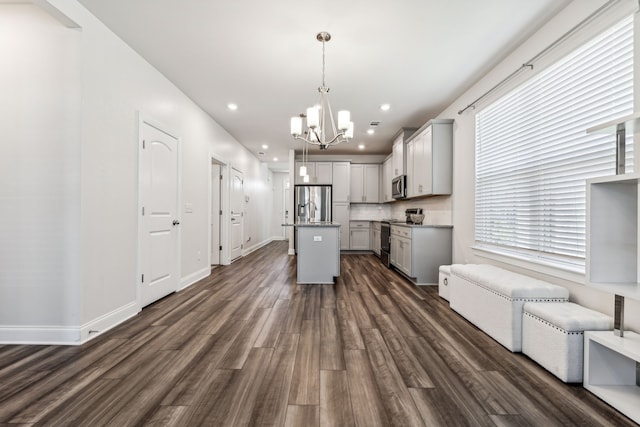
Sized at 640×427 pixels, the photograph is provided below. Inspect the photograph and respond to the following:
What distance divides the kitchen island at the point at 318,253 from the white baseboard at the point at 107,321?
82.3 inches

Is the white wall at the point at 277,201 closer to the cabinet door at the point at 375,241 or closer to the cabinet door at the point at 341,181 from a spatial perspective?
the cabinet door at the point at 341,181

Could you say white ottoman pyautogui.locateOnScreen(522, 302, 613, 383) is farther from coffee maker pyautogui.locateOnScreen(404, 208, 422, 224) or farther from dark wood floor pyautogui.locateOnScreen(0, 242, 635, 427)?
coffee maker pyautogui.locateOnScreen(404, 208, 422, 224)

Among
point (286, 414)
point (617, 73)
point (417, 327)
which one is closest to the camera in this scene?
point (286, 414)

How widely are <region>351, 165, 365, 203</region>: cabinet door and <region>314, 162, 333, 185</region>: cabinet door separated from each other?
65 cm

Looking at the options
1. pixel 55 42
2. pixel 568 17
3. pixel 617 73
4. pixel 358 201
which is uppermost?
pixel 568 17

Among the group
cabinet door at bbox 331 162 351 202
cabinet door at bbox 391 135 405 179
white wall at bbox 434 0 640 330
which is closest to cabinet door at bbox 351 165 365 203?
cabinet door at bbox 331 162 351 202

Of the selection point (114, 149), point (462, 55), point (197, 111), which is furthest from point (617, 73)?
point (197, 111)

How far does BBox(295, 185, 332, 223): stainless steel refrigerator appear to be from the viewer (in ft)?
24.0

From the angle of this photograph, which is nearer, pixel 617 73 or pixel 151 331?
pixel 617 73

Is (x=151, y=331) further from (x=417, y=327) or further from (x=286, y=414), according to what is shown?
(x=417, y=327)

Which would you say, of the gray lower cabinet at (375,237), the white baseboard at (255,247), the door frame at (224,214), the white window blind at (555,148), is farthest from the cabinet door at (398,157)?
the white baseboard at (255,247)

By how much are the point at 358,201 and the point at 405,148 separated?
2.43 meters

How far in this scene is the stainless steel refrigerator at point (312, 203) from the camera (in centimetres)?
731

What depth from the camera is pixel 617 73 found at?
186 centimetres
